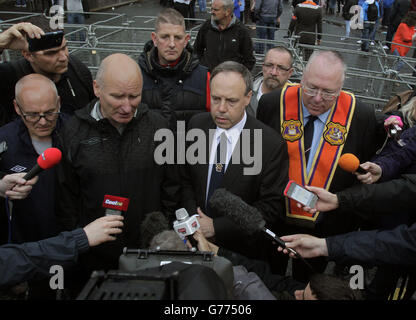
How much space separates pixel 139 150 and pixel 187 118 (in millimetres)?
909

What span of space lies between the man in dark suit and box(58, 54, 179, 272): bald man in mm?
391

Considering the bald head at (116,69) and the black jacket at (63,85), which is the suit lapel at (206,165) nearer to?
the bald head at (116,69)

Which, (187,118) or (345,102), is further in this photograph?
(187,118)

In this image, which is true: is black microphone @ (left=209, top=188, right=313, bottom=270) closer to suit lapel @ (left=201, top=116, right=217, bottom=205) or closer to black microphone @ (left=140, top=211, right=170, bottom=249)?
black microphone @ (left=140, top=211, right=170, bottom=249)

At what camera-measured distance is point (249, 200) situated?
9.18 feet

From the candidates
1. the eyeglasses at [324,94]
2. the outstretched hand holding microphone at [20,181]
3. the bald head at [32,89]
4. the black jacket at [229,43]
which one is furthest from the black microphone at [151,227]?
the black jacket at [229,43]

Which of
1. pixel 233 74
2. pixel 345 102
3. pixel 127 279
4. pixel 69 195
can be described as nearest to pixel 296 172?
pixel 345 102

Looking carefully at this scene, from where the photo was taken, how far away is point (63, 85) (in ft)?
10.8

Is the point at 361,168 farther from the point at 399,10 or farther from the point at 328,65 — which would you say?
the point at 399,10

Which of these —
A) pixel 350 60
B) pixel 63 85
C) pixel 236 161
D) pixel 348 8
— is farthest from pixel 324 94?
pixel 348 8

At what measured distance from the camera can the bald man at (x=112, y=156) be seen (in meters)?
2.52

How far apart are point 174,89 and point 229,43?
2.81 meters

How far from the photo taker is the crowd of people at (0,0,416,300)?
2.34 metres
